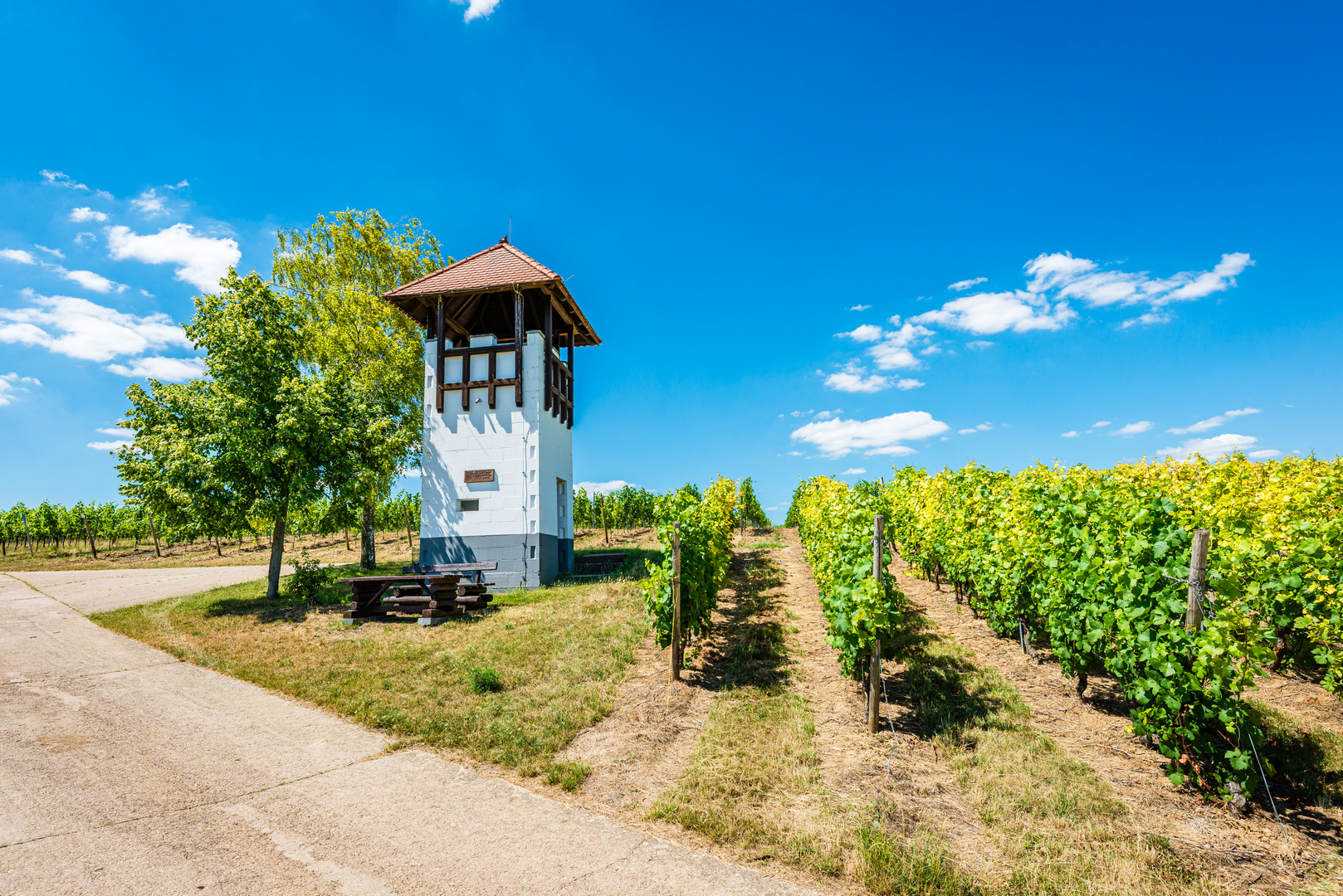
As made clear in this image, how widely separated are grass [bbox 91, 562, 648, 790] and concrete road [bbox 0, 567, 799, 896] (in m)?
0.50

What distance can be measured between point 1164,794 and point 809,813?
3.10 metres

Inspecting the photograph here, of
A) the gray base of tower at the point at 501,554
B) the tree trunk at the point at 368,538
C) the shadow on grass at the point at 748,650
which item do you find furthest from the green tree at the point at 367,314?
the shadow on grass at the point at 748,650

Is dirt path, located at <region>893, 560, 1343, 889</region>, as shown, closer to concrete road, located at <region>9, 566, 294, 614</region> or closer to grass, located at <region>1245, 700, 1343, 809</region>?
grass, located at <region>1245, 700, 1343, 809</region>

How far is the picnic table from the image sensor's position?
38.5 ft

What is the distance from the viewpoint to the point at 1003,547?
8.49 m

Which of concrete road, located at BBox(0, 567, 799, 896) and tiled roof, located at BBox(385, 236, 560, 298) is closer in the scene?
concrete road, located at BBox(0, 567, 799, 896)

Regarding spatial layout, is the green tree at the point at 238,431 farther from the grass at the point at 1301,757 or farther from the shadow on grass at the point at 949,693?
the grass at the point at 1301,757

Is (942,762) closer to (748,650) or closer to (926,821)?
(926,821)

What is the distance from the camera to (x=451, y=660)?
28.7 feet

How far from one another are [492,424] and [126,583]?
14894 millimetres

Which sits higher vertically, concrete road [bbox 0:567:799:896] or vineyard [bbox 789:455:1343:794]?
vineyard [bbox 789:455:1343:794]

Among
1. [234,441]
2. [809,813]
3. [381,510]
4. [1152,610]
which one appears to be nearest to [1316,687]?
[1152,610]

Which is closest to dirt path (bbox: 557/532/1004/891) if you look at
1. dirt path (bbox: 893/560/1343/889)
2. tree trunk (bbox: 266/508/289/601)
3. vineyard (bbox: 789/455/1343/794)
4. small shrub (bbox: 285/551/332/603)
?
vineyard (bbox: 789/455/1343/794)

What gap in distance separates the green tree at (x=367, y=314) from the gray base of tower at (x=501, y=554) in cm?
520
